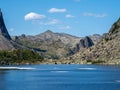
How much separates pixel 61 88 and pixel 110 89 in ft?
68.9

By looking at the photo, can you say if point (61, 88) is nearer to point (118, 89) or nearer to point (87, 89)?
point (87, 89)

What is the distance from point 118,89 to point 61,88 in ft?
79.5

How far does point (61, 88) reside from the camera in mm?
175750

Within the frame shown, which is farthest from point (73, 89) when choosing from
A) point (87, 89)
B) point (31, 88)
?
point (31, 88)

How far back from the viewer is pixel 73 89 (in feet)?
563

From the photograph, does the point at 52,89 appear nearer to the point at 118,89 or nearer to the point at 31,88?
the point at 31,88

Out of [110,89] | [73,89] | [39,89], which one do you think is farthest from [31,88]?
[110,89]

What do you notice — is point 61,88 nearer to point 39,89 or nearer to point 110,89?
point 39,89

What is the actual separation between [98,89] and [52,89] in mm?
19013

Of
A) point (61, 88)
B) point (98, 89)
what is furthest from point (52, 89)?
point (98, 89)

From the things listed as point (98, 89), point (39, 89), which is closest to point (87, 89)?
point (98, 89)

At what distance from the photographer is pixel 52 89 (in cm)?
17225

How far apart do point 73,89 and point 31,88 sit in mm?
18113

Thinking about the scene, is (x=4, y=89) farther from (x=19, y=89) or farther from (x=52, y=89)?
(x=52, y=89)
